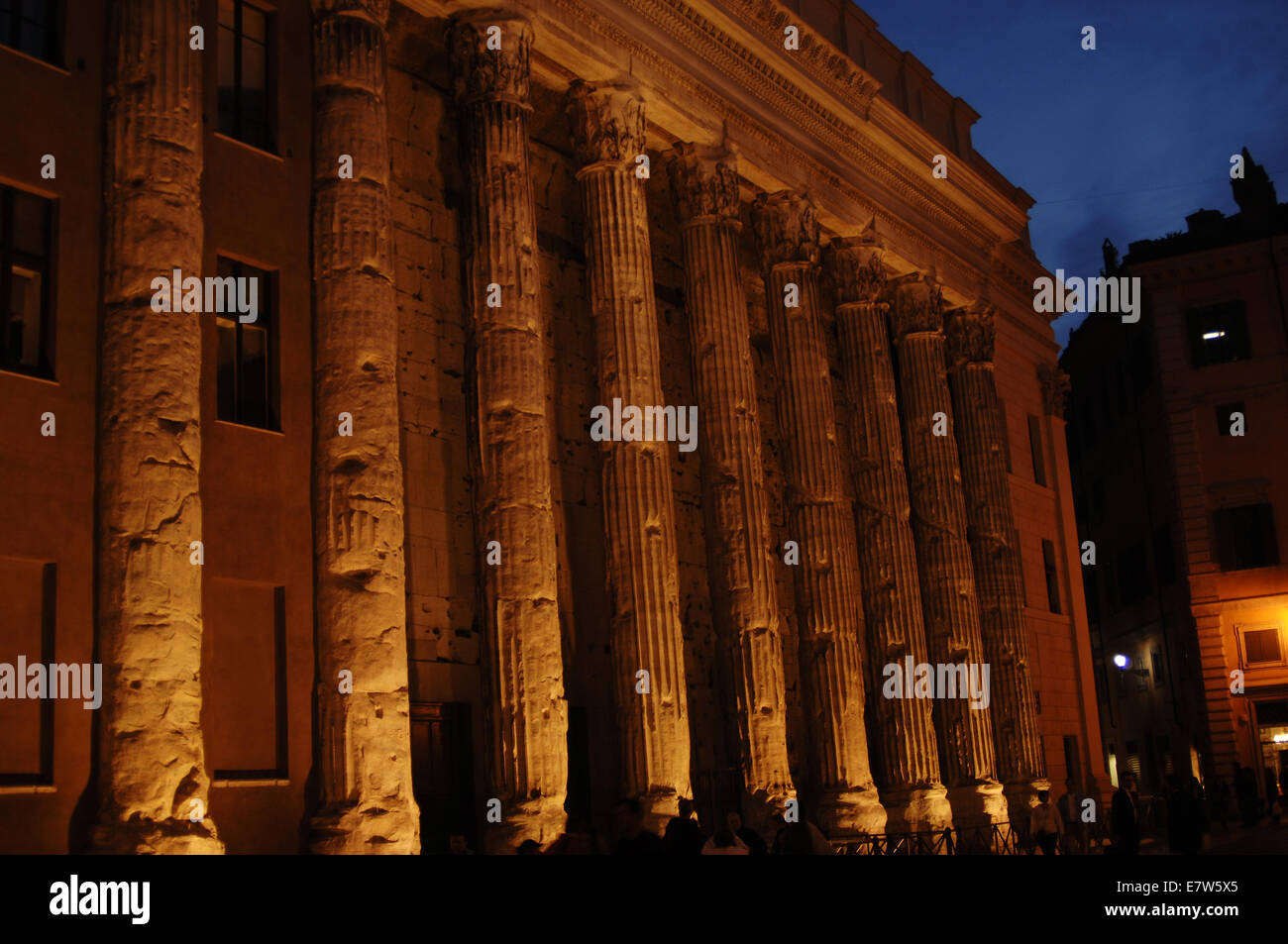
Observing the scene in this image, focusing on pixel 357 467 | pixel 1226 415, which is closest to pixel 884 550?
pixel 357 467

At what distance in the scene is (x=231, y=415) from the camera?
13117 millimetres

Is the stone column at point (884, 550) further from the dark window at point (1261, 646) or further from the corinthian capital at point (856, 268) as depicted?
the dark window at point (1261, 646)

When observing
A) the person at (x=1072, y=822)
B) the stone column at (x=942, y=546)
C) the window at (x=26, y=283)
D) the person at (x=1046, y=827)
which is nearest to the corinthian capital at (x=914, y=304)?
the stone column at (x=942, y=546)

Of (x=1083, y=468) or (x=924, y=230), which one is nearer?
(x=924, y=230)

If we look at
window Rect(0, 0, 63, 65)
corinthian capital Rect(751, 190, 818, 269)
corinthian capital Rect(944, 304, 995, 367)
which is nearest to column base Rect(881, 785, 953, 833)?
corinthian capital Rect(751, 190, 818, 269)

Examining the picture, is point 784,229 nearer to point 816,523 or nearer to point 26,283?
point 816,523

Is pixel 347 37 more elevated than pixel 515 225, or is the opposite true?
pixel 347 37

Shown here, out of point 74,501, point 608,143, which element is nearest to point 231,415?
point 74,501

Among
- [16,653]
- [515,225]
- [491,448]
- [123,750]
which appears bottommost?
[123,750]

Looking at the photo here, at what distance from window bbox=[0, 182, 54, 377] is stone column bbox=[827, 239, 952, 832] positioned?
47.9 feet

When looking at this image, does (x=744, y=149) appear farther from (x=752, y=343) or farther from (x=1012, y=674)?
(x=1012, y=674)

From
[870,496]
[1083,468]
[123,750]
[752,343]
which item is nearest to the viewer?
[123,750]

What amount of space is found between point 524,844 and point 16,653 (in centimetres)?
487

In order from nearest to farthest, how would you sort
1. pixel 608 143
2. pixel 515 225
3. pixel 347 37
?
pixel 347 37
pixel 515 225
pixel 608 143
